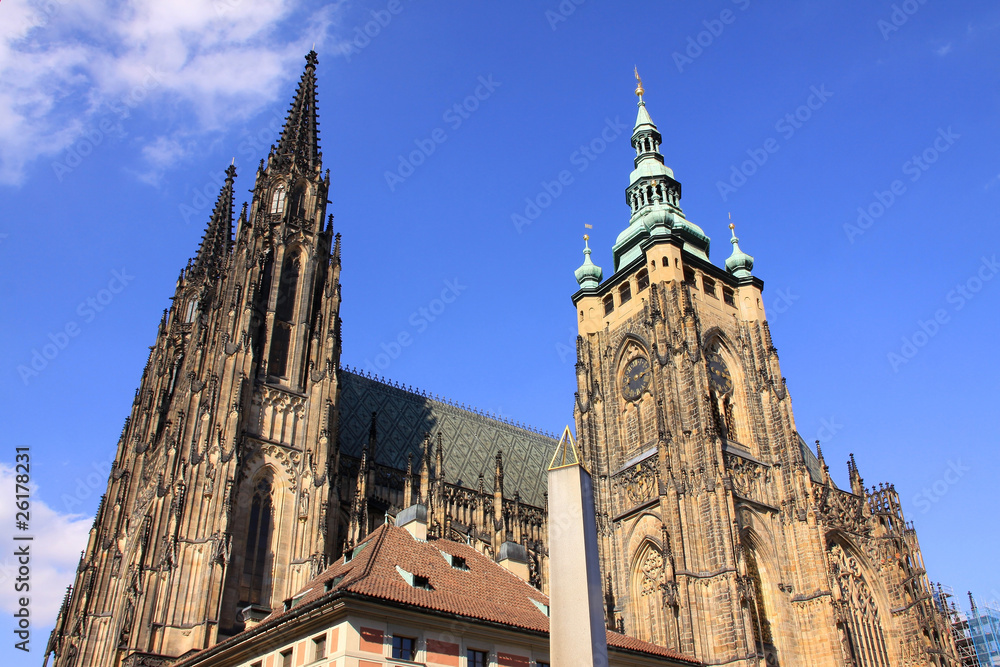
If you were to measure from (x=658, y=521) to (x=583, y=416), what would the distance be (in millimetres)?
8277

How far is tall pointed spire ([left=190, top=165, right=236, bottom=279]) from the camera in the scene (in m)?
54.2

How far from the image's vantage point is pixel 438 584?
75.9 feet

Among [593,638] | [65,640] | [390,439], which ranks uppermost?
[390,439]

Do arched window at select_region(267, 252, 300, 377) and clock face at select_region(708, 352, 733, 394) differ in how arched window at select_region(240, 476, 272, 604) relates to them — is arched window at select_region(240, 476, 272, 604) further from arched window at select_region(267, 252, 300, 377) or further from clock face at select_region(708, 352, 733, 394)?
clock face at select_region(708, 352, 733, 394)

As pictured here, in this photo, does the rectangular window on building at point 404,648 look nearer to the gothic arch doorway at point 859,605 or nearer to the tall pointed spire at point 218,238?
the gothic arch doorway at point 859,605

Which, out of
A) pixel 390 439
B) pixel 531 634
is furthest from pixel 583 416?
pixel 531 634

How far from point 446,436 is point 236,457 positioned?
1856 cm

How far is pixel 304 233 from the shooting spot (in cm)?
4234

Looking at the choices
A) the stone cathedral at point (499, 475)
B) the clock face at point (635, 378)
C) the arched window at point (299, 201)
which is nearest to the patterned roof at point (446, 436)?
the stone cathedral at point (499, 475)

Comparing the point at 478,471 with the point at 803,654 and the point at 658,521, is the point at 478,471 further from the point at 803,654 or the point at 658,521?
the point at 803,654

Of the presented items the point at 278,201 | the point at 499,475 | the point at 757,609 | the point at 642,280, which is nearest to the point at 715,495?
the point at 757,609

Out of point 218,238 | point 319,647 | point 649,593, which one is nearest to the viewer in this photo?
point 319,647

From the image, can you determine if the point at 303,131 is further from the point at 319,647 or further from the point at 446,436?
the point at 319,647

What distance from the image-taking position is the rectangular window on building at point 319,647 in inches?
798
